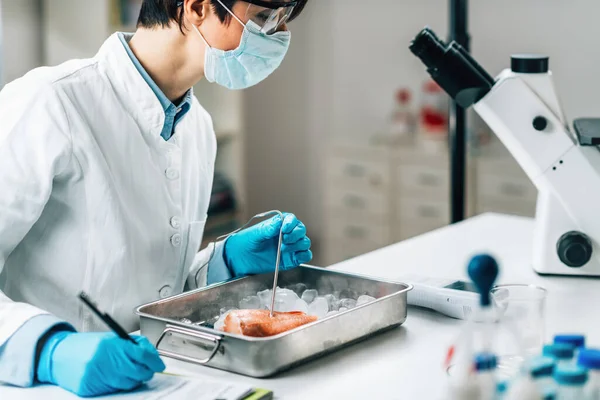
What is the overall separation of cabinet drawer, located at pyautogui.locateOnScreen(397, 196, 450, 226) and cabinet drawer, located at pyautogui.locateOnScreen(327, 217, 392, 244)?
14cm

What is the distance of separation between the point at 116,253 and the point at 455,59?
33.4 inches

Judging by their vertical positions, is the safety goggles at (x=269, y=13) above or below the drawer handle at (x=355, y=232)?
above

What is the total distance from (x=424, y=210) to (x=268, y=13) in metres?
2.67

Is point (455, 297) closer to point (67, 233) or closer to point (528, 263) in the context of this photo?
point (528, 263)

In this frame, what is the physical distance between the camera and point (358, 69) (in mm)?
4535

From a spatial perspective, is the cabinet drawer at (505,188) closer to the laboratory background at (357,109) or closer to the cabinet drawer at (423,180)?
the laboratory background at (357,109)

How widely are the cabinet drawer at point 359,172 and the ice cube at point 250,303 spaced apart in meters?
2.77

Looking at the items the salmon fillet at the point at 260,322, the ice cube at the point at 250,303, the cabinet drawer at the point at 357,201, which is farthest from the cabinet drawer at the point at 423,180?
the salmon fillet at the point at 260,322

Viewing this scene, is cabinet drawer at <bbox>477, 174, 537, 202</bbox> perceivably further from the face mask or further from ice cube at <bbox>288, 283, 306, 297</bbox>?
ice cube at <bbox>288, 283, 306, 297</bbox>

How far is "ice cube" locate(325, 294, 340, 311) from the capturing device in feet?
4.72

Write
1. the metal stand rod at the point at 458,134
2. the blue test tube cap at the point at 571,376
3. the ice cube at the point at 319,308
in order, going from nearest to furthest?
1. the blue test tube cap at the point at 571,376
2. the ice cube at the point at 319,308
3. the metal stand rod at the point at 458,134

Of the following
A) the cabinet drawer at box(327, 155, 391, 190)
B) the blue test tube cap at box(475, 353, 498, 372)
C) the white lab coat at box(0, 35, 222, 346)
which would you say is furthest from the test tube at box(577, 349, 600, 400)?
the cabinet drawer at box(327, 155, 391, 190)

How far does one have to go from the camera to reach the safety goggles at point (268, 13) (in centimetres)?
153

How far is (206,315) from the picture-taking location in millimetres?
1416
